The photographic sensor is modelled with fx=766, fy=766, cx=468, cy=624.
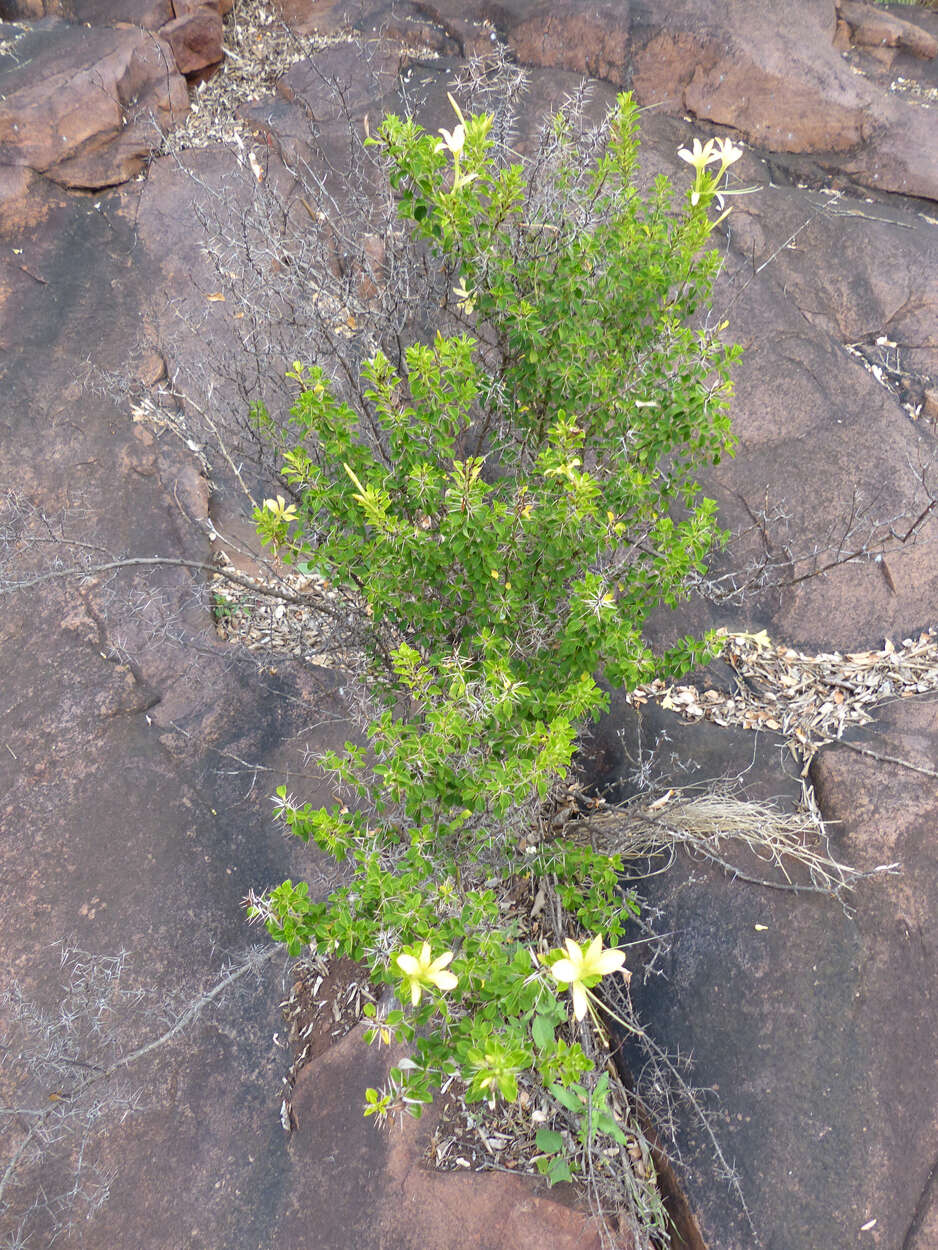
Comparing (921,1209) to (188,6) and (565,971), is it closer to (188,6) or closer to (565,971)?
(565,971)

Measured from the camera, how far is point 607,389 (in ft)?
8.58

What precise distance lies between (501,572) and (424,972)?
4.06 ft

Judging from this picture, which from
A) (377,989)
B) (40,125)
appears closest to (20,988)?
(377,989)

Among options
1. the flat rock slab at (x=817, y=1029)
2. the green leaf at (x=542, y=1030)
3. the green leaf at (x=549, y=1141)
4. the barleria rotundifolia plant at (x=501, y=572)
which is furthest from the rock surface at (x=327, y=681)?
the green leaf at (x=542, y=1030)

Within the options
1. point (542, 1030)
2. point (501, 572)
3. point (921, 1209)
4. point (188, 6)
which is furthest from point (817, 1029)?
point (188, 6)

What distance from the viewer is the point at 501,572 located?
2.42 metres

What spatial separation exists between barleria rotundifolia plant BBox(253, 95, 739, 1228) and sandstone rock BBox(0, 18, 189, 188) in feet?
12.5

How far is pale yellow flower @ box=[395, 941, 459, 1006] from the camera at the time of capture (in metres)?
1.55

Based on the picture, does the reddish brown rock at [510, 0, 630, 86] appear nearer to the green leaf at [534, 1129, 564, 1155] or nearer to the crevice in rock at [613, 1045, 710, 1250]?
the crevice in rock at [613, 1045, 710, 1250]

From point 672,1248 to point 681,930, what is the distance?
3.21ft

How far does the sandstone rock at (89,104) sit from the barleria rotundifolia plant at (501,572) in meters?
3.82

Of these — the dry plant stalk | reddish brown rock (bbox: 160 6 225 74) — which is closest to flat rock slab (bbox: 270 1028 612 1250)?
the dry plant stalk

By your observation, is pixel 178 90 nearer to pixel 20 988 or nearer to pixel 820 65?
pixel 820 65

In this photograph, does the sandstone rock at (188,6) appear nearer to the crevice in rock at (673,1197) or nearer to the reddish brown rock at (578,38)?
the reddish brown rock at (578,38)
